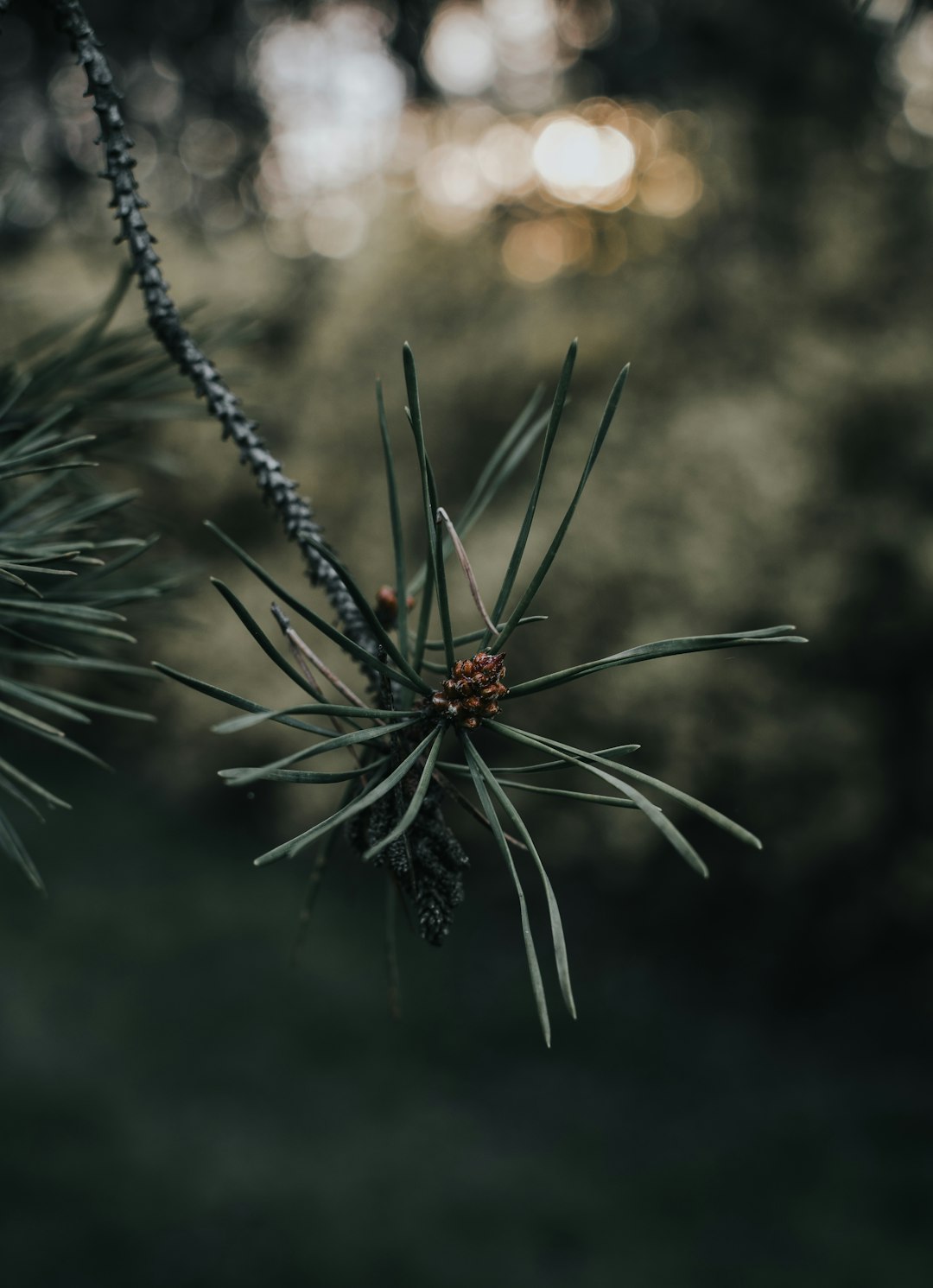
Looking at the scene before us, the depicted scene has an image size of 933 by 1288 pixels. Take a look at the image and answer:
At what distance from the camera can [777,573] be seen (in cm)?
123

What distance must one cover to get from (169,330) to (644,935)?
1.40 metres

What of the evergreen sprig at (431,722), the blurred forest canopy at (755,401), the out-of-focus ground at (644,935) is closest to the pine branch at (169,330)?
the evergreen sprig at (431,722)

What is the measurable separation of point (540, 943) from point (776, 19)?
1.63 m

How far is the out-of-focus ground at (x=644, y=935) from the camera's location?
1061 millimetres

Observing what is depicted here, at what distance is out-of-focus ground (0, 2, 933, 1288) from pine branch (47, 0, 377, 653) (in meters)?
1.05

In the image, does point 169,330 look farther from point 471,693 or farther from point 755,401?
point 755,401

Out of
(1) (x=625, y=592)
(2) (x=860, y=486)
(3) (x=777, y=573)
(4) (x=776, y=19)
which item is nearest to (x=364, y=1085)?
(1) (x=625, y=592)

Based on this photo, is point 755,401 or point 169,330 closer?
point 169,330

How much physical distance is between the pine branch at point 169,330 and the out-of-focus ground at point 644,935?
3.44ft

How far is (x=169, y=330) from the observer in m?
0.26

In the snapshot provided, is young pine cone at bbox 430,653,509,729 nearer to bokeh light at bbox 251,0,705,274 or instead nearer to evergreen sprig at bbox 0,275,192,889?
evergreen sprig at bbox 0,275,192,889

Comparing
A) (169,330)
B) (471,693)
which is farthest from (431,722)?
(169,330)

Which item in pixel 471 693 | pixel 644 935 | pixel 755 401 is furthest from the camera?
pixel 644 935

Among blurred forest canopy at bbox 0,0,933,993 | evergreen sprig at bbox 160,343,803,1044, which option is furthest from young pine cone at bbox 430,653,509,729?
blurred forest canopy at bbox 0,0,933,993
